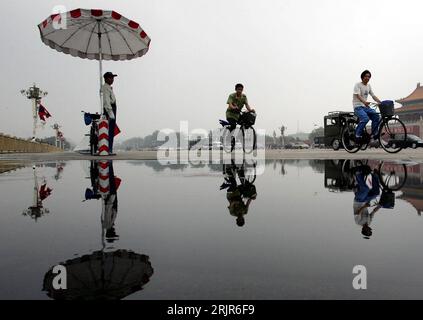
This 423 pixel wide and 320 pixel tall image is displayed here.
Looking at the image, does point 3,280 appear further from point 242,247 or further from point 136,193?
point 136,193

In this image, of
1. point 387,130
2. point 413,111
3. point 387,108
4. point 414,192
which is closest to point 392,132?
point 387,130

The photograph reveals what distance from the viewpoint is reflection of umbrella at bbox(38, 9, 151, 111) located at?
8.09 meters

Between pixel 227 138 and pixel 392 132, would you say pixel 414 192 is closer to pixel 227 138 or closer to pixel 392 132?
pixel 392 132

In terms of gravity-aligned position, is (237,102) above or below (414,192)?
above

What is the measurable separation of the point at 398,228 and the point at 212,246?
0.99 meters

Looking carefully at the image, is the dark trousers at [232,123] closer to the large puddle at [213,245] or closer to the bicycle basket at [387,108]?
the bicycle basket at [387,108]

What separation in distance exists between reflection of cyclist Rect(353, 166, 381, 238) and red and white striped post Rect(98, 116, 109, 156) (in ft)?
21.8

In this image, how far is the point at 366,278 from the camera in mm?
1120

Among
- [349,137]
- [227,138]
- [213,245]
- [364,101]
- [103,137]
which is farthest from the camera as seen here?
[227,138]

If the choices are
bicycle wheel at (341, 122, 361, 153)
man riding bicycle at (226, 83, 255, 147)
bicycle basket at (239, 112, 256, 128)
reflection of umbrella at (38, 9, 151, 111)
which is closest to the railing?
reflection of umbrella at (38, 9, 151, 111)

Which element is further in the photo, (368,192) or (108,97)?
(108,97)

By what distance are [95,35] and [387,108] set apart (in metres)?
7.84

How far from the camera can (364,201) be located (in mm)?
2479
